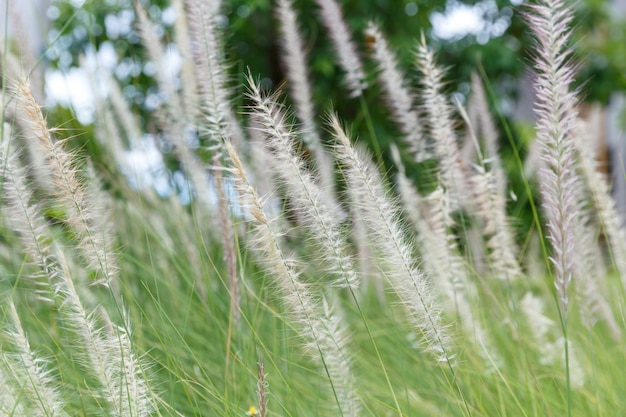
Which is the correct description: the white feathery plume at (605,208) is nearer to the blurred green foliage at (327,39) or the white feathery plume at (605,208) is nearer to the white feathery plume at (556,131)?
the white feathery plume at (556,131)

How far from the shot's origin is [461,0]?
5715mm

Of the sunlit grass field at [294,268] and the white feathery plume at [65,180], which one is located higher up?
the white feathery plume at [65,180]

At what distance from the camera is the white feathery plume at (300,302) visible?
0.88 m

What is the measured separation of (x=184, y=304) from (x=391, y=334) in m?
0.55

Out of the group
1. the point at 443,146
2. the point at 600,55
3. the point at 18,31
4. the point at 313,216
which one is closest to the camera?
the point at 313,216

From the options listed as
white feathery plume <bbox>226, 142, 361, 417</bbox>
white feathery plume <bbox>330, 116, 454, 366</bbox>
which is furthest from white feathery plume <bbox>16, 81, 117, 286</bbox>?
white feathery plume <bbox>330, 116, 454, 366</bbox>

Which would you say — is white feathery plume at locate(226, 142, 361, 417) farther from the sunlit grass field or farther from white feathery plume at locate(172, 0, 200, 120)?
white feathery plume at locate(172, 0, 200, 120)

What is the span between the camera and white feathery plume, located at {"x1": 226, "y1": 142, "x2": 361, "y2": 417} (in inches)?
34.6

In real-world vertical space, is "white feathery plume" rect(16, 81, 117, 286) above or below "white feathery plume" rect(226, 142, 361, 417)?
above

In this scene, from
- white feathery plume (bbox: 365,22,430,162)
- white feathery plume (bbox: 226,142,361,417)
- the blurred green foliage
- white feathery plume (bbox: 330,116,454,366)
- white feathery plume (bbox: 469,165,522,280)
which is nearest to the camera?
white feathery plume (bbox: 226,142,361,417)

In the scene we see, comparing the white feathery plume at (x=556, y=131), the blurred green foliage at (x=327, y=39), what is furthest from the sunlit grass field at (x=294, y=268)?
the blurred green foliage at (x=327, y=39)

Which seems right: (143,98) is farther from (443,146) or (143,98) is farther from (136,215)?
(443,146)

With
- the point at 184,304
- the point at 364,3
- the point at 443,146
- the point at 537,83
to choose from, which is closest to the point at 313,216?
the point at 537,83

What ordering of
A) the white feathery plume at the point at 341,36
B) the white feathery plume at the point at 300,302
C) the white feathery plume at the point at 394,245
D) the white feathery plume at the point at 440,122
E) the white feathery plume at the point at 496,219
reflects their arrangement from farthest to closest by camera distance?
the white feathery plume at the point at 341,36
the white feathery plume at the point at 496,219
the white feathery plume at the point at 440,122
the white feathery plume at the point at 394,245
the white feathery plume at the point at 300,302
